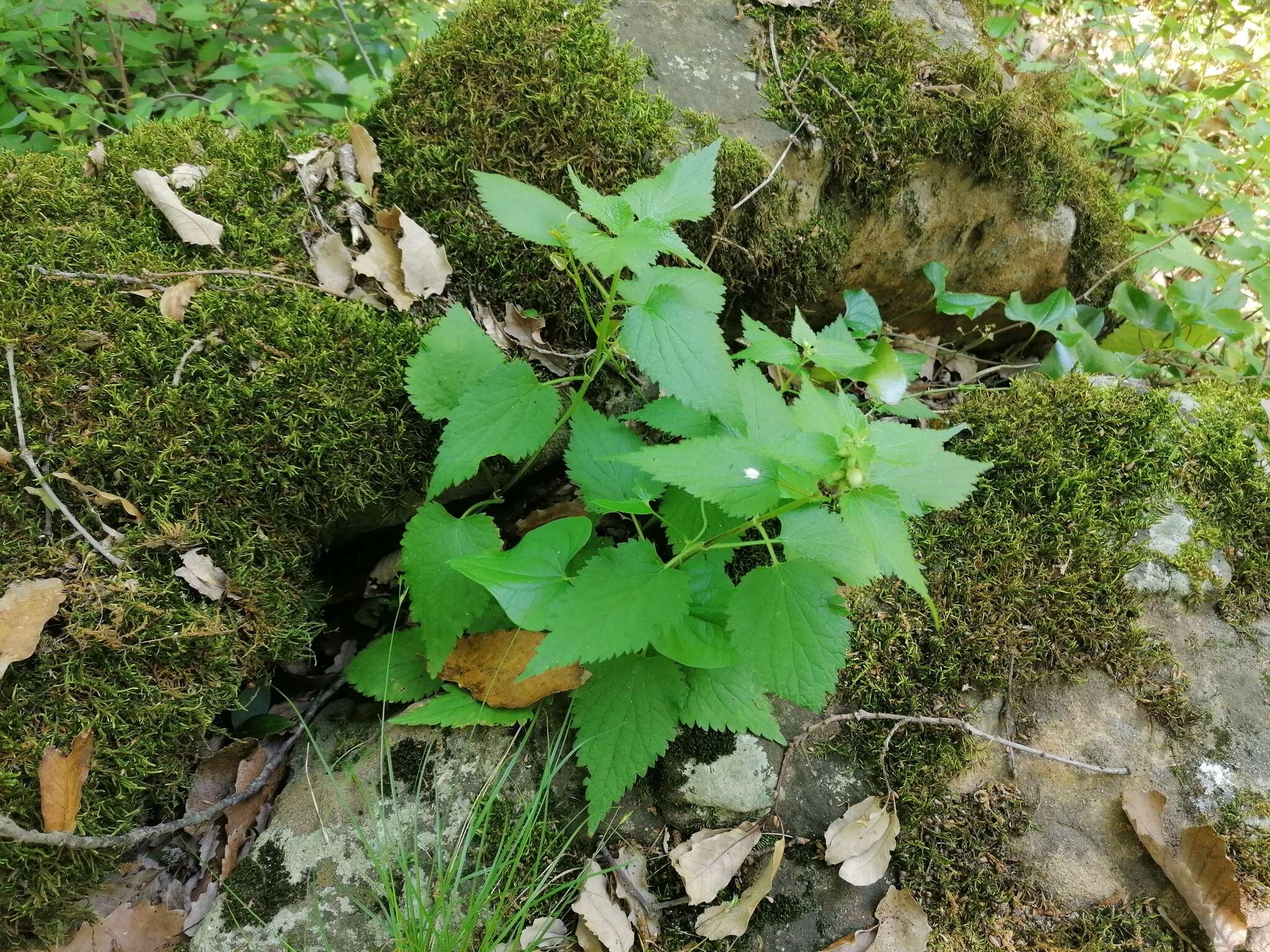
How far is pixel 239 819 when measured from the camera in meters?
2.14

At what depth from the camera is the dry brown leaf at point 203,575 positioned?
198 cm

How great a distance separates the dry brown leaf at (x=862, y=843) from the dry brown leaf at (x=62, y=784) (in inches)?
77.4

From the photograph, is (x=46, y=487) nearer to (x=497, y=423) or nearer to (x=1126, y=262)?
(x=497, y=423)

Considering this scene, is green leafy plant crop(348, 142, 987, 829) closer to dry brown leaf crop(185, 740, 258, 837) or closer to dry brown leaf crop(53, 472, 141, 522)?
dry brown leaf crop(185, 740, 258, 837)

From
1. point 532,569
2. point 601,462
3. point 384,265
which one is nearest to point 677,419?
point 601,462

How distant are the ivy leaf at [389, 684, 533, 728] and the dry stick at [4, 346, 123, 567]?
0.89 meters

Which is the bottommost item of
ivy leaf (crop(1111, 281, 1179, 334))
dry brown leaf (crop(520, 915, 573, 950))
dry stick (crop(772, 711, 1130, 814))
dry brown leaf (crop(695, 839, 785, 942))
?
dry brown leaf (crop(520, 915, 573, 950))

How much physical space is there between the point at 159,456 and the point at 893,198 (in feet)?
10.1

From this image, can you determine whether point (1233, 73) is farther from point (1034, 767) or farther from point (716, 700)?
point (716, 700)

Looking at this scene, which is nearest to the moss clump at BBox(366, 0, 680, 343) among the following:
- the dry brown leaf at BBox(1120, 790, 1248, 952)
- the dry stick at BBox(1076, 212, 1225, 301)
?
the dry brown leaf at BBox(1120, 790, 1248, 952)

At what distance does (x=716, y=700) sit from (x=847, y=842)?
0.57 m

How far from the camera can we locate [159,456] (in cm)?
200

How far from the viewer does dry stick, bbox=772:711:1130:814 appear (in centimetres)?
218

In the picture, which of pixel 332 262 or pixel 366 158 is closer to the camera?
pixel 332 262
